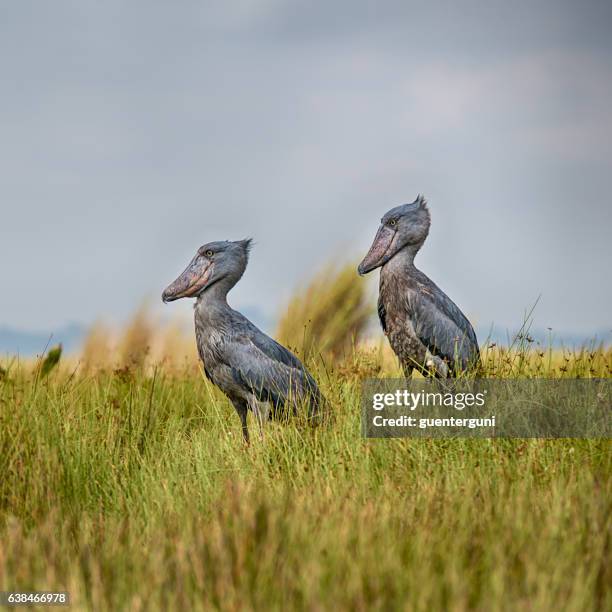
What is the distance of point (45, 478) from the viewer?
5.48 m

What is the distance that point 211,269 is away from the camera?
260 inches

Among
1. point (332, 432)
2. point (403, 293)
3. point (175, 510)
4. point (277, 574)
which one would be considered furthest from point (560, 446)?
point (277, 574)

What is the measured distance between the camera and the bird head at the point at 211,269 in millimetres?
6605

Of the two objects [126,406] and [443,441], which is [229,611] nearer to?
[443,441]

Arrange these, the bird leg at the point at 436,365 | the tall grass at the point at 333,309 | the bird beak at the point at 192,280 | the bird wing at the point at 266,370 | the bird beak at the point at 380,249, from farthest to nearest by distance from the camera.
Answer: the tall grass at the point at 333,309, the bird beak at the point at 380,249, the bird leg at the point at 436,365, the bird beak at the point at 192,280, the bird wing at the point at 266,370

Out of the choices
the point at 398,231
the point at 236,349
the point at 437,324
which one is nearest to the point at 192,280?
the point at 236,349

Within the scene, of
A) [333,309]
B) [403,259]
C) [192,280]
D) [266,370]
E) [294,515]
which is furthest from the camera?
[333,309]

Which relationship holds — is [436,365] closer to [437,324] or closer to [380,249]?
[437,324]

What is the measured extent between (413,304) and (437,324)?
0.24m

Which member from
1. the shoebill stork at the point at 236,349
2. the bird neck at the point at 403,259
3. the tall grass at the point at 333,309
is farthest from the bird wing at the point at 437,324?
the tall grass at the point at 333,309

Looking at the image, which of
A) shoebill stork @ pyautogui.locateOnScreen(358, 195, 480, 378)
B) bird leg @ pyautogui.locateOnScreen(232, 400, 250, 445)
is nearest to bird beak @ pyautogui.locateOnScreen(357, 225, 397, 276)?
shoebill stork @ pyautogui.locateOnScreen(358, 195, 480, 378)

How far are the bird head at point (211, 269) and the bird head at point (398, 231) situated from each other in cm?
115

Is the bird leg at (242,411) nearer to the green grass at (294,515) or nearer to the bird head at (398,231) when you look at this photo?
the green grass at (294,515)

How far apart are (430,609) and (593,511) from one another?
1.28 meters
